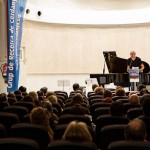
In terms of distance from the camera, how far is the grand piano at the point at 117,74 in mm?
12695

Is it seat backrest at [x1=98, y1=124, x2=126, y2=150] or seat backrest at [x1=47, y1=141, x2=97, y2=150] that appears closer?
seat backrest at [x1=47, y1=141, x2=97, y2=150]

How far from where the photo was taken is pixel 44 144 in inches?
156

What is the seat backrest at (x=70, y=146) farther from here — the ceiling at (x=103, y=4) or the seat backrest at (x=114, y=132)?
the ceiling at (x=103, y=4)

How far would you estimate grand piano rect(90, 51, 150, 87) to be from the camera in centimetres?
1270

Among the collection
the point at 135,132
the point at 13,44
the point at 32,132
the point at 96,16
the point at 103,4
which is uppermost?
the point at 103,4

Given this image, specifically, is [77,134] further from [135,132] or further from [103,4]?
[103,4]

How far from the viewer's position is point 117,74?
505 inches

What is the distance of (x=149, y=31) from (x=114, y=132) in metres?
15.8

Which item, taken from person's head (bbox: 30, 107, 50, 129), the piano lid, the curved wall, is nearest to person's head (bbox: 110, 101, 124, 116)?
person's head (bbox: 30, 107, 50, 129)

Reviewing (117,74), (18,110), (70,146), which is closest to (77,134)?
(70,146)

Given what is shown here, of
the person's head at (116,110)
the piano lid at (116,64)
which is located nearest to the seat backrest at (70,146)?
the person's head at (116,110)

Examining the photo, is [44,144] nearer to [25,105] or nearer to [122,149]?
[122,149]

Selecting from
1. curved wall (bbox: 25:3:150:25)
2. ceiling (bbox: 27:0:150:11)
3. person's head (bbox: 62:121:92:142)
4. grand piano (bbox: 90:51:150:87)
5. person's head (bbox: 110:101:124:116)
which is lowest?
person's head (bbox: 62:121:92:142)

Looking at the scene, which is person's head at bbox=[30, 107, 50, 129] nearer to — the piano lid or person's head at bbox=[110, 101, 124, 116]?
person's head at bbox=[110, 101, 124, 116]
